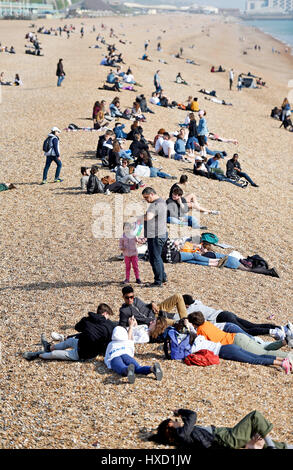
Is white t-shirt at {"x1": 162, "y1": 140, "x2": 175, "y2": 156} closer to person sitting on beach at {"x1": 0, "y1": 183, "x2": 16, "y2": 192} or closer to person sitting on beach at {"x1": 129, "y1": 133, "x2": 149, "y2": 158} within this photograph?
person sitting on beach at {"x1": 129, "y1": 133, "x2": 149, "y2": 158}

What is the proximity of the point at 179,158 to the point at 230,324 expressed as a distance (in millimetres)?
11366

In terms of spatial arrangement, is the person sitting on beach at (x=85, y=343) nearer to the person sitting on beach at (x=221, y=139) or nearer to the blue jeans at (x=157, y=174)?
the blue jeans at (x=157, y=174)

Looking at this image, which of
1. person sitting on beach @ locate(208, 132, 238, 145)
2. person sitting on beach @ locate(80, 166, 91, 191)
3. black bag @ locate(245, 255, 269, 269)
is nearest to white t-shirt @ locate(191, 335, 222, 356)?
black bag @ locate(245, 255, 269, 269)

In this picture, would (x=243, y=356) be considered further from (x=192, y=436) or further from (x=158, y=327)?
(x=192, y=436)

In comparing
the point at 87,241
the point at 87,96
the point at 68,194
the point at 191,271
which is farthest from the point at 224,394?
the point at 87,96

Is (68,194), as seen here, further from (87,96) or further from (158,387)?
(87,96)

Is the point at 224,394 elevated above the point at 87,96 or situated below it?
below

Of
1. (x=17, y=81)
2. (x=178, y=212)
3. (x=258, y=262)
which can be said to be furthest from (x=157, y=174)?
(x=17, y=81)

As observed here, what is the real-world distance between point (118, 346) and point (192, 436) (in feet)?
5.85

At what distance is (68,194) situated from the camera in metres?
14.9

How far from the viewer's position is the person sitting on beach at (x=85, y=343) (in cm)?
712

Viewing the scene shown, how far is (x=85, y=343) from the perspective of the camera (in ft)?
23.4

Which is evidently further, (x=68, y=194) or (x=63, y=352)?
(x=68, y=194)
